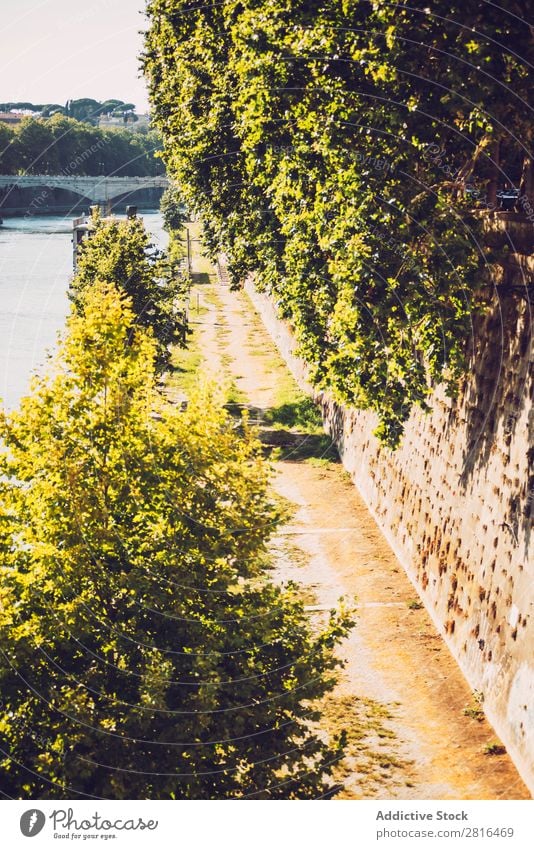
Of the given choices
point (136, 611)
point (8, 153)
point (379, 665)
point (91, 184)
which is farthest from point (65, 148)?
point (136, 611)

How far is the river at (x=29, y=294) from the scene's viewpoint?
48.4 m

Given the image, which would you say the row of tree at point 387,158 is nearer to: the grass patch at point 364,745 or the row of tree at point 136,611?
the grass patch at point 364,745

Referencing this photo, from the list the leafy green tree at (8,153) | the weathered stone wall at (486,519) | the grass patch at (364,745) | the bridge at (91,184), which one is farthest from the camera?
the leafy green tree at (8,153)

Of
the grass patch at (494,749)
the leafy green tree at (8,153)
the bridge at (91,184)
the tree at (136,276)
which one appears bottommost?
the grass patch at (494,749)

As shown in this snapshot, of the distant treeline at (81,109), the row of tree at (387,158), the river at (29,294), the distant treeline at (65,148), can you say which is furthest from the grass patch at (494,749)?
the distant treeline at (81,109)

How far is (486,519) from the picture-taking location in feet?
61.1

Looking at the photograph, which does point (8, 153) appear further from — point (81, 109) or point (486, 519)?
point (486, 519)

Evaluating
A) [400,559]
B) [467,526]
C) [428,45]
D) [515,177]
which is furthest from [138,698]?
[515,177]

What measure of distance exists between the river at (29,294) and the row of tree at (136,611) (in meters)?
18.2

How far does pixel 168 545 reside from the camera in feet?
41.9

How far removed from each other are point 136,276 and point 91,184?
72462 mm

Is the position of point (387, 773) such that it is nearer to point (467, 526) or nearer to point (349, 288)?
point (467, 526)

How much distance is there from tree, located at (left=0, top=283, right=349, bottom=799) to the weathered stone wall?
413cm

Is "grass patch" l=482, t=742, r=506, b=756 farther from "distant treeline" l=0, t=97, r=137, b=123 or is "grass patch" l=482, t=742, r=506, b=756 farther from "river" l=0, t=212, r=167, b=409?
"distant treeline" l=0, t=97, r=137, b=123
